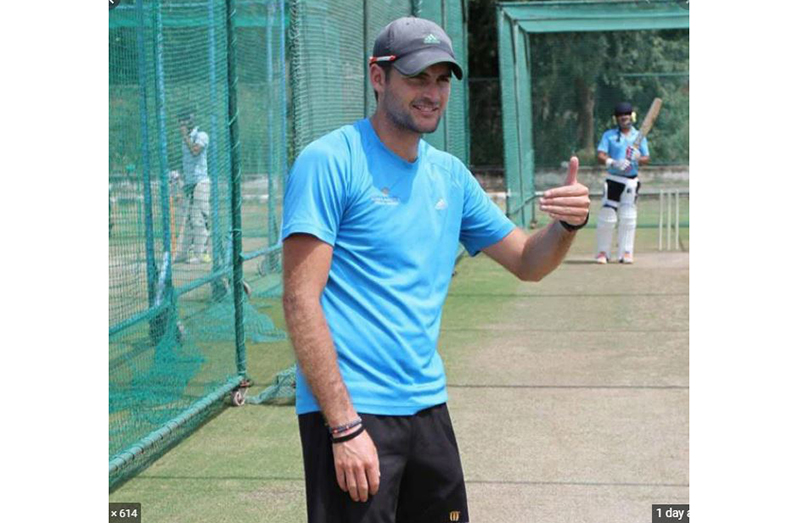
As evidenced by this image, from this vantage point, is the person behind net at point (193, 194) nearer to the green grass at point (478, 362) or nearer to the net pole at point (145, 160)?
the net pole at point (145, 160)

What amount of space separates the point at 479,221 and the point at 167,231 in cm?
422

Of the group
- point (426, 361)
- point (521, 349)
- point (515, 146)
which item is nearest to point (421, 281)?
point (426, 361)

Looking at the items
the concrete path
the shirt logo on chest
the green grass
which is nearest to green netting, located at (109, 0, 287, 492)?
the green grass

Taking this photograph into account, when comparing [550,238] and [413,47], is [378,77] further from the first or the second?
[550,238]

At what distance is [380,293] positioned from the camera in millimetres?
3414

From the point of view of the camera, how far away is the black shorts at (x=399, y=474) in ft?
11.1

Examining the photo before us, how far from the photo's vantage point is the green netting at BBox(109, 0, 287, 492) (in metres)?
6.90

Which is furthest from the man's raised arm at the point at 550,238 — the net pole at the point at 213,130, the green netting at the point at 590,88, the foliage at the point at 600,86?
the foliage at the point at 600,86

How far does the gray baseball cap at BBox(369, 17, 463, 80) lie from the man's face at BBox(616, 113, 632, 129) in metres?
11.8

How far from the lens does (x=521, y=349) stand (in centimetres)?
942

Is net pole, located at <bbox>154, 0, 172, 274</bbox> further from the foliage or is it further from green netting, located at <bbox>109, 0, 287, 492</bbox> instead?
the foliage

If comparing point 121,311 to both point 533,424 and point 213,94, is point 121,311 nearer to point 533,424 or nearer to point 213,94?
point 213,94
